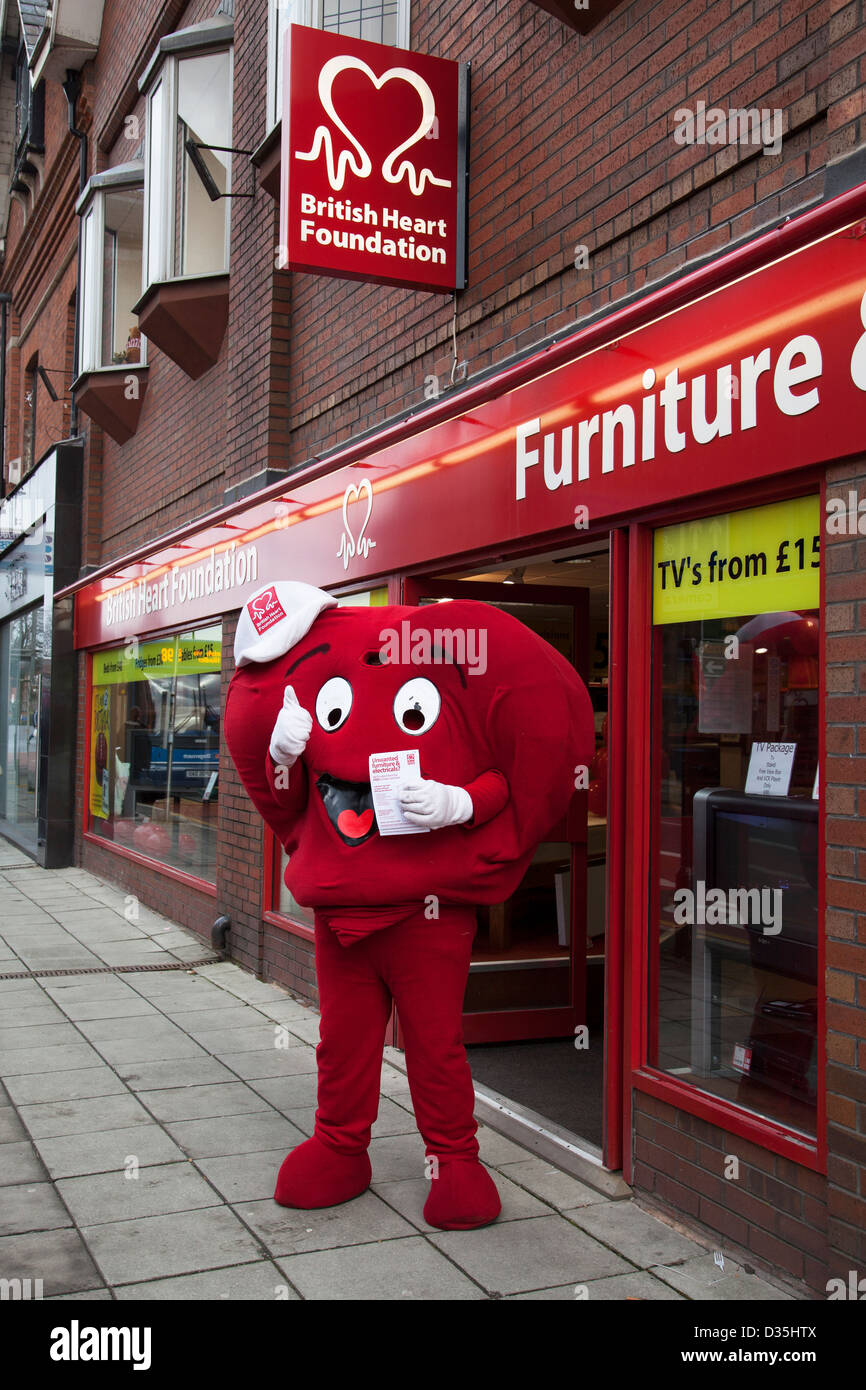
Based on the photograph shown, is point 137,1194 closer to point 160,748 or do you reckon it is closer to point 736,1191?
point 736,1191

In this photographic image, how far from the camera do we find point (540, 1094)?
536 centimetres

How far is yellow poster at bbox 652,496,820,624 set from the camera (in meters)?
3.52

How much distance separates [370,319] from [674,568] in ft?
10.7

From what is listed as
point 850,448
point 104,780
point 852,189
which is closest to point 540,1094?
point 850,448

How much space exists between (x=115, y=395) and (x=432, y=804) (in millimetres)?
9164

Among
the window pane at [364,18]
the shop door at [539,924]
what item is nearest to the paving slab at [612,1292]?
the shop door at [539,924]

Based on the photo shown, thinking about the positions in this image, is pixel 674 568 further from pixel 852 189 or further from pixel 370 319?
pixel 370 319

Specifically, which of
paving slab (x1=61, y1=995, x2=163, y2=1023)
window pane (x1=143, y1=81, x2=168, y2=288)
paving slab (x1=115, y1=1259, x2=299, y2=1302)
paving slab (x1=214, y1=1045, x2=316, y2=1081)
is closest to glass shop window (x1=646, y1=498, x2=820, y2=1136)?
paving slab (x1=115, y1=1259, x2=299, y2=1302)

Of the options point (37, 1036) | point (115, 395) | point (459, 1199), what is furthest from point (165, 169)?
point (459, 1199)

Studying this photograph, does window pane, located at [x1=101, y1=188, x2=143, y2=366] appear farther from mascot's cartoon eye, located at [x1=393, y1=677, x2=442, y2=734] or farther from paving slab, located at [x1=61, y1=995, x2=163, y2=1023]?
mascot's cartoon eye, located at [x1=393, y1=677, x2=442, y2=734]

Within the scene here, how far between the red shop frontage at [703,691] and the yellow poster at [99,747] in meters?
7.20

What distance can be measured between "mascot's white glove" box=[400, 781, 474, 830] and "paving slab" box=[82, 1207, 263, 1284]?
1.42m

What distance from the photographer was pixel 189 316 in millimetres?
8930

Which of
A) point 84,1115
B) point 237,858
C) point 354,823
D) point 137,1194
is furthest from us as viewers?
point 237,858
